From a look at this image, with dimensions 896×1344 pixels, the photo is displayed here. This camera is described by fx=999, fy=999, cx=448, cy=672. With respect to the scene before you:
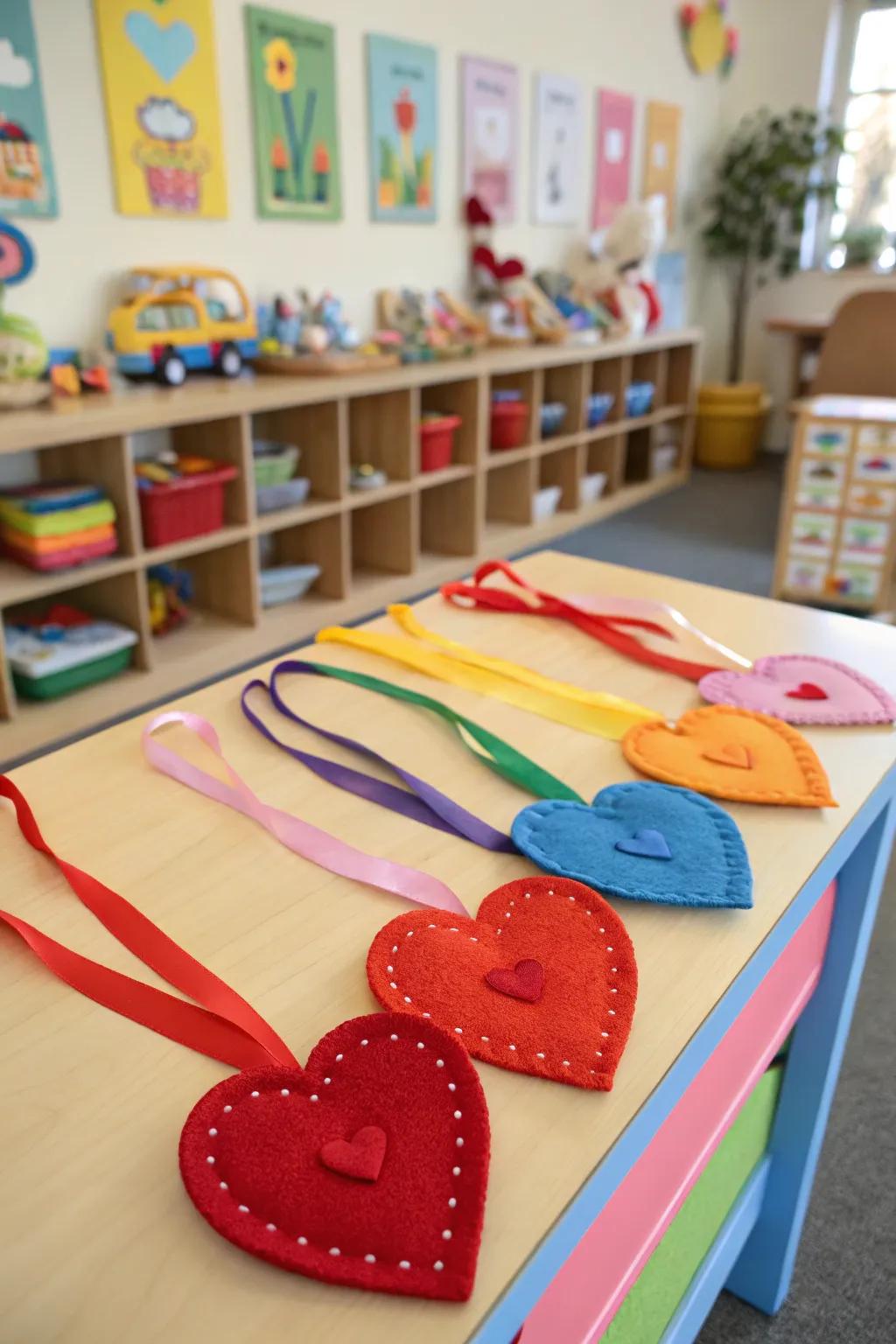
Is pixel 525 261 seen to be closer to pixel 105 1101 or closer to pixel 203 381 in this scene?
pixel 203 381

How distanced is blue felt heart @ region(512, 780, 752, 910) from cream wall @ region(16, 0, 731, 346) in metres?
2.12

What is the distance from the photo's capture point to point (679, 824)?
788 millimetres

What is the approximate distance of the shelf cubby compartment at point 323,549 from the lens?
9.40ft

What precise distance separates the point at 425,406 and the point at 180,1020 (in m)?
2.89

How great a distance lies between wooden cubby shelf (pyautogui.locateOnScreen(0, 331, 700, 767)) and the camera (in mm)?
2203

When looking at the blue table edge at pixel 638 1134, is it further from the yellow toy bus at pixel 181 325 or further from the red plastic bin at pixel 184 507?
the yellow toy bus at pixel 181 325

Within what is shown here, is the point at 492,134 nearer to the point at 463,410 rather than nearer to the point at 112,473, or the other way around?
the point at 463,410

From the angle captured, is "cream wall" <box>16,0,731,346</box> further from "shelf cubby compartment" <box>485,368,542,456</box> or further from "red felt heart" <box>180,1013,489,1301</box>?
"red felt heart" <box>180,1013,489,1301</box>

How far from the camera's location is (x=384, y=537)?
10.3ft

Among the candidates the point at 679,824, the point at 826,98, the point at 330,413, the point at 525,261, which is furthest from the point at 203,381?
the point at 826,98

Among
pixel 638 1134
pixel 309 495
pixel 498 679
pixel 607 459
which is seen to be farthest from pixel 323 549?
pixel 638 1134

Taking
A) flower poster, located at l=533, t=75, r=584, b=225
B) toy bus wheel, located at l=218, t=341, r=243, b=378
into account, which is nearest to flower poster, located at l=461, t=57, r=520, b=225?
flower poster, located at l=533, t=75, r=584, b=225

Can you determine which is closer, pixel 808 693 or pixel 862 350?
pixel 808 693

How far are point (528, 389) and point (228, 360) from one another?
119cm
